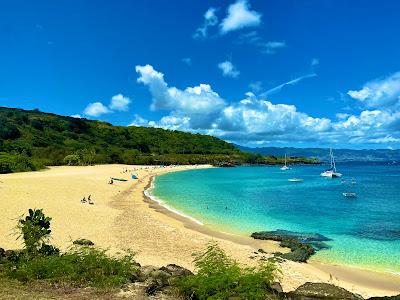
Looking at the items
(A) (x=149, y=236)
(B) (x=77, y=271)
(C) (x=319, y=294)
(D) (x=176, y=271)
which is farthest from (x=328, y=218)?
(B) (x=77, y=271)

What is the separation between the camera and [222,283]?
44.4ft

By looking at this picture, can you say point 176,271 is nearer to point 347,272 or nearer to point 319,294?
point 319,294

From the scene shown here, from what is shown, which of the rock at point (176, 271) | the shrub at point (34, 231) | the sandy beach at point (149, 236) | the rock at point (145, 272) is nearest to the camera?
the rock at point (145, 272)

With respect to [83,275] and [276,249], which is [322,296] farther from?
[276,249]

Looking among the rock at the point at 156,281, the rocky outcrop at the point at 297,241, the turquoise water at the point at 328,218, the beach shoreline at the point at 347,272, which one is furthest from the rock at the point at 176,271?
the turquoise water at the point at 328,218

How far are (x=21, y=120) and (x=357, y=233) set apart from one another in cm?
18349

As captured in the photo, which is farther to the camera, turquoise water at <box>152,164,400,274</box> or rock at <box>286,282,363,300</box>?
turquoise water at <box>152,164,400,274</box>

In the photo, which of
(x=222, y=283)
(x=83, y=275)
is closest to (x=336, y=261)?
(x=222, y=283)

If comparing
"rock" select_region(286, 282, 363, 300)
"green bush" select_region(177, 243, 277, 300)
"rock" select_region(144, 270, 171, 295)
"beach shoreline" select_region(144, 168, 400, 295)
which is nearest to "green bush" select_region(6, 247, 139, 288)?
"rock" select_region(144, 270, 171, 295)

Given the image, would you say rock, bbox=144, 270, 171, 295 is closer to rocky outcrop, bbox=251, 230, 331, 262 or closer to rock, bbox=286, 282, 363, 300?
rock, bbox=286, 282, 363, 300

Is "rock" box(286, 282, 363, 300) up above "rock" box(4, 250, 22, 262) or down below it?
below

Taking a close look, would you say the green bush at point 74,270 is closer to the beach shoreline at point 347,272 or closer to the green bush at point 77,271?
the green bush at point 77,271

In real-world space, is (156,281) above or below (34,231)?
below

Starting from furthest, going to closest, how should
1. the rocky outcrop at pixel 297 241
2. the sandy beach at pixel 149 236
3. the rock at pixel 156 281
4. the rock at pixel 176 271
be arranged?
the rocky outcrop at pixel 297 241 → the sandy beach at pixel 149 236 → the rock at pixel 176 271 → the rock at pixel 156 281
